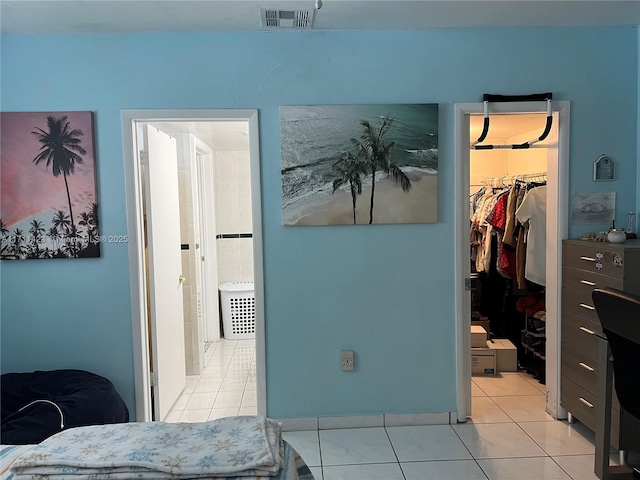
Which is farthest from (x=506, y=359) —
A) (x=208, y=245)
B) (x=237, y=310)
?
(x=208, y=245)

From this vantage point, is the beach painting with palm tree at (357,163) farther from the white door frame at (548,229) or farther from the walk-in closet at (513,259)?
the walk-in closet at (513,259)

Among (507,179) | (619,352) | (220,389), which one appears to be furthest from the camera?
(507,179)

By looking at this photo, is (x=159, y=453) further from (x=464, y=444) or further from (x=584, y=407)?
(x=584, y=407)

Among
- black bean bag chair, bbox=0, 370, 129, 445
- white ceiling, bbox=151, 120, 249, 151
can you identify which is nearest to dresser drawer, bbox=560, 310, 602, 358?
white ceiling, bbox=151, 120, 249, 151

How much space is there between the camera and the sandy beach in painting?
2.81 meters

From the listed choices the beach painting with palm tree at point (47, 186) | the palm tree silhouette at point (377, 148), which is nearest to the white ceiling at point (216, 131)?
the beach painting with palm tree at point (47, 186)

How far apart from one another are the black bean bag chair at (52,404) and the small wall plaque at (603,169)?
321cm

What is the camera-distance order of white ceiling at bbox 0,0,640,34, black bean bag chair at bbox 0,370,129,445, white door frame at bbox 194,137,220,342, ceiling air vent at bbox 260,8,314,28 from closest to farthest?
black bean bag chair at bbox 0,370,129,445 → white ceiling at bbox 0,0,640,34 → ceiling air vent at bbox 260,8,314,28 → white door frame at bbox 194,137,220,342

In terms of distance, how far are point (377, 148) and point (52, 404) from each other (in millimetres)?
2250

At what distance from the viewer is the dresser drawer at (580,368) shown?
259cm

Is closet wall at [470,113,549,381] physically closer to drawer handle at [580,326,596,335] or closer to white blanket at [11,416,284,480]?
drawer handle at [580,326,596,335]

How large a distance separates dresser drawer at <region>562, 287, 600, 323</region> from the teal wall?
0.41m

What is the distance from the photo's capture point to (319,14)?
2533mm

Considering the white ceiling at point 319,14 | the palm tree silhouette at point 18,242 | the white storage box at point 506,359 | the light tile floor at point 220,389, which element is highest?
the white ceiling at point 319,14
